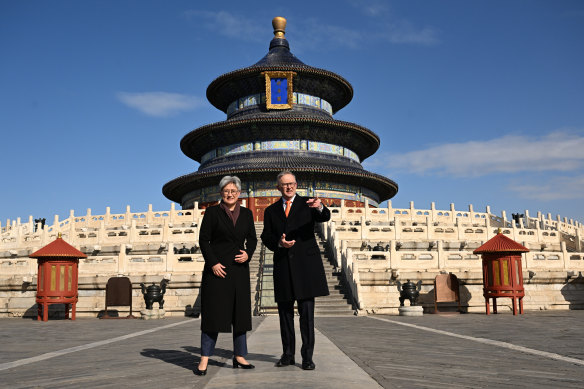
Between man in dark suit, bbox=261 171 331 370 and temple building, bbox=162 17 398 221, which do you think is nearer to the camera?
man in dark suit, bbox=261 171 331 370

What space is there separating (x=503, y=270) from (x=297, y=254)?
11050 millimetres

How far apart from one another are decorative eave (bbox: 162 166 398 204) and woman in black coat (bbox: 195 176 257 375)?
2839cm

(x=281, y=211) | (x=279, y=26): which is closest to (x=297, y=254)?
(x=281, y=211)

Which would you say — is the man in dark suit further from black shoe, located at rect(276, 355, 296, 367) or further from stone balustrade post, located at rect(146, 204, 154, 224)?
stone balustrade post, located at rect(146, 204, 154, 224)

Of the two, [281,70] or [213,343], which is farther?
[281,70]

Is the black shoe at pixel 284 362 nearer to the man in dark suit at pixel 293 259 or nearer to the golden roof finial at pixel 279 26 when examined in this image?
the man in dark suit at pixel 293 259

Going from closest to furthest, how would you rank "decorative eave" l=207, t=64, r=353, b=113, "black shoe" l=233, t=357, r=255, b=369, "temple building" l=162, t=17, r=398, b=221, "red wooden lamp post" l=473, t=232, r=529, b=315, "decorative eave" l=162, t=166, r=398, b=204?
"black shoe" l=233, t=357, r=255, b=369
"red wooden lamp post" l=473, t=232, r=529, b=315
"decorative eave" l=162, t=166, r=398, b=204
"temple building" l=162, t=17, r=398, b=221
"decorative eave" l=207, t=64, r=353, b=113

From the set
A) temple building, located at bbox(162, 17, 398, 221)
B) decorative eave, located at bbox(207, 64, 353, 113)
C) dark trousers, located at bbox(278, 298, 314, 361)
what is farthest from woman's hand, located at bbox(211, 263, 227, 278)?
decorative eave, located at bbox(207, 64, 353, 113)

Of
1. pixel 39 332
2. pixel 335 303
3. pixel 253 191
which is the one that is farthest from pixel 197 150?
pixel 39 332

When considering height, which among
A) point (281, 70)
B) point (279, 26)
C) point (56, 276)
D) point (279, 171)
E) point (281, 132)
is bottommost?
point (56, 276)

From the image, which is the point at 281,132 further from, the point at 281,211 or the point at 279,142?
the point at 281,211

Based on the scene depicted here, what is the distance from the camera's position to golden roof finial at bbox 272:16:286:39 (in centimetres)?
4647

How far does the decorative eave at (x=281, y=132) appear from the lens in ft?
123

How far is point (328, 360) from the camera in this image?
5699 millimetres
